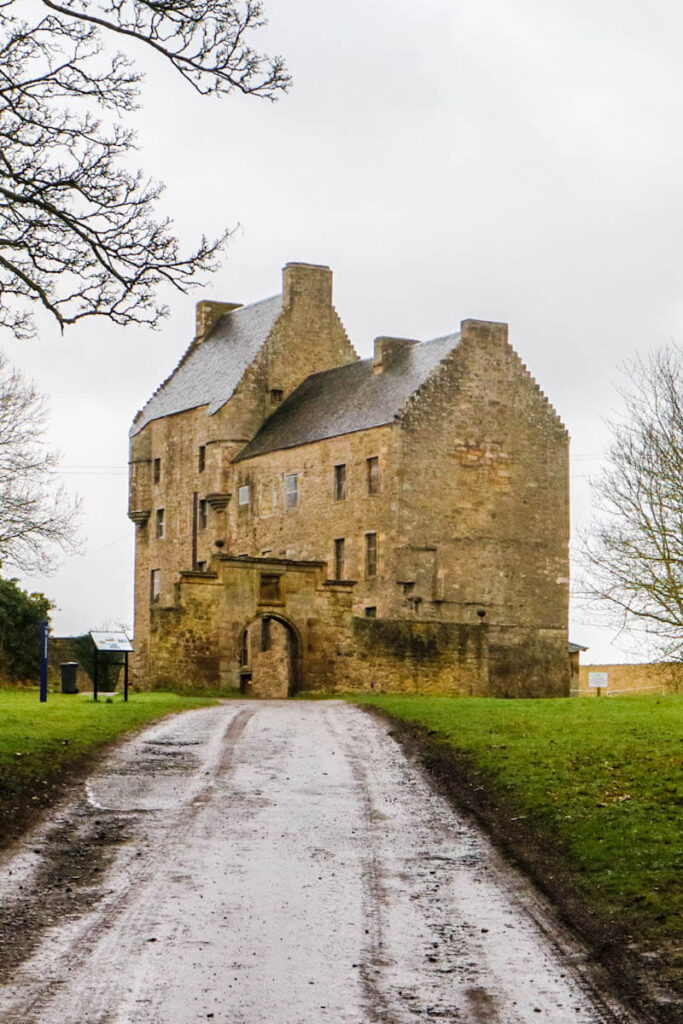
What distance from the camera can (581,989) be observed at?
996 centimetres

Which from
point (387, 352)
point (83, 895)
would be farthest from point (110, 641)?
Answer: point (387, 352)

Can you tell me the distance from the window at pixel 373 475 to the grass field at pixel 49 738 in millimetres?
19081

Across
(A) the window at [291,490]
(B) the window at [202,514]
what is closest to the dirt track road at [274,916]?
(A) the window at [291,490]

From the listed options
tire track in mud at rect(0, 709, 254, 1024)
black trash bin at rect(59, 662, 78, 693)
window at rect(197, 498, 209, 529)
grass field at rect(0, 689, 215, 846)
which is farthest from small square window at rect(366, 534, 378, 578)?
tire track in mud at rect(0, 709, 254, 1024)

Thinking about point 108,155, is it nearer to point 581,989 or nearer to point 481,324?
point 581,989

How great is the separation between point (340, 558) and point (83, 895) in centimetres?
4536

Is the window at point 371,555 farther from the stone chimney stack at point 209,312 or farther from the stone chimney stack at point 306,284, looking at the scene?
the stone chimney stack at point 209,312

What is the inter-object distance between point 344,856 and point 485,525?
4371 centimetres

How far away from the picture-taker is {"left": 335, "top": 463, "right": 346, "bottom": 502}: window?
57.8m

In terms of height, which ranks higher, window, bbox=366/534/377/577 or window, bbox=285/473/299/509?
window, bbox=285/473/299/509

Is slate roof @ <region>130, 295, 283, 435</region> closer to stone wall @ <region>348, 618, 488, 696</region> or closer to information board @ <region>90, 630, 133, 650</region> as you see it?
stone wall @ <region>348, 618, 488, 696</region>

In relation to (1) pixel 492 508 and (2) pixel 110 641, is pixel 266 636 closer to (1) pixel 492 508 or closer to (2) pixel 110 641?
(1) pixel 492 508

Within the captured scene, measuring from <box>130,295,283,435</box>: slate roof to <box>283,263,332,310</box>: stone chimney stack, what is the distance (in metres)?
0.80

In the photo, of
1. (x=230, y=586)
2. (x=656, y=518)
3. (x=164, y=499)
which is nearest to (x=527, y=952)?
(x=656, y=518)
